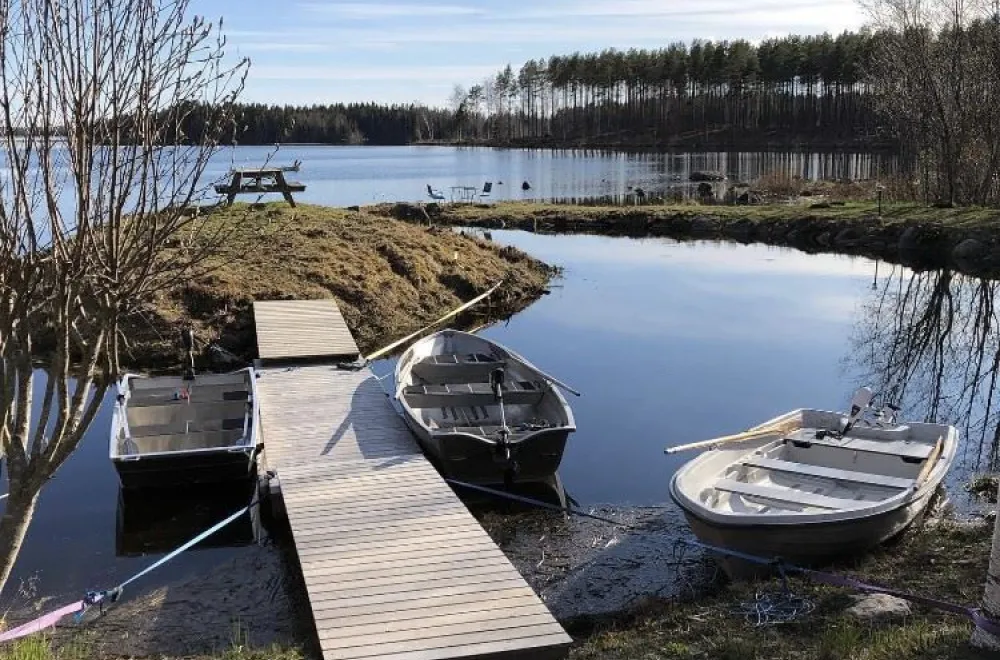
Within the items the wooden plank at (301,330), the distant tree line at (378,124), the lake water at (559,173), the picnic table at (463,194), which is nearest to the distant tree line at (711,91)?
the lake water at (559,173)

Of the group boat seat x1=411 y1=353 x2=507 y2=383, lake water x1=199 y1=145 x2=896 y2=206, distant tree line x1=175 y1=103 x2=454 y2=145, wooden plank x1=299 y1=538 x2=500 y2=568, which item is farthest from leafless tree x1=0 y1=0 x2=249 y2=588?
distant tree line x1=175 y1=103 x2=454 y2=145

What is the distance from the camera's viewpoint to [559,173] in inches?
2613

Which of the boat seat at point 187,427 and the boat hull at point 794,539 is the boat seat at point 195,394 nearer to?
the boat seat at point 187,427

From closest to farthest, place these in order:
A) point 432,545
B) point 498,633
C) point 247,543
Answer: point 498,633, point 432,545, point 247,543

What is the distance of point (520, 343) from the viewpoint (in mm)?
18531

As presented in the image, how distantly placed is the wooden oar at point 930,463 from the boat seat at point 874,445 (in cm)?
7

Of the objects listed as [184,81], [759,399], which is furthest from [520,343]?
[184,81]

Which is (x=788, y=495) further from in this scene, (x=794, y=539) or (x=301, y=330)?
(x=301, y=330)

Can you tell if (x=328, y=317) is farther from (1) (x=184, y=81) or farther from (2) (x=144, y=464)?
(1) (x=184, y=81)

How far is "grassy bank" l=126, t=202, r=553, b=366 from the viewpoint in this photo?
1684 cm

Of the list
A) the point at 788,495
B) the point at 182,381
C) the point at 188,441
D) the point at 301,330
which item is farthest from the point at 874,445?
the point at 301,330

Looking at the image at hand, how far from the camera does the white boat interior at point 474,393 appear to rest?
11.2 meters

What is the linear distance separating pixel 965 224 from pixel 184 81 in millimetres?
28747

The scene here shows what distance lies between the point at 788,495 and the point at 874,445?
6.06 ft
